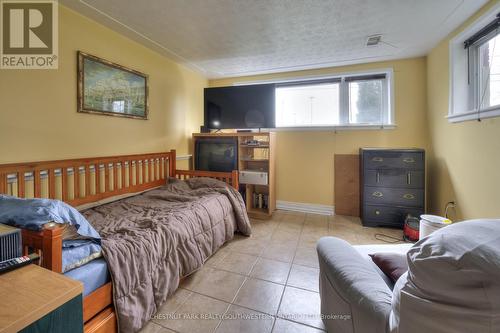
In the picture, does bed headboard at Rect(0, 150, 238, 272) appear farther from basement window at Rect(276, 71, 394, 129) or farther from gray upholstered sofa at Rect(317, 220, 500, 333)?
basement window at Rect(276, 71, 394, 129)

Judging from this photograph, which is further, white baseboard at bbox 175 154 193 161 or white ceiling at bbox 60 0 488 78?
white baseboard at bbox 175 154 193 161

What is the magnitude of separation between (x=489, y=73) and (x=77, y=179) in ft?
12.7

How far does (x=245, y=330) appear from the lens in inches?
52.1

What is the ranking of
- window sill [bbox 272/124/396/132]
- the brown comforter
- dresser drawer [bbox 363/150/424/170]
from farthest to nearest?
window sill [bbox 272/124/396/132]
dresser drawer [bbox 363/150/424/170]
the brown comforter

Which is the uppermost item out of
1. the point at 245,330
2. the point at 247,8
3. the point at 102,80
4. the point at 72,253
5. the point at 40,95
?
the point at 247,8

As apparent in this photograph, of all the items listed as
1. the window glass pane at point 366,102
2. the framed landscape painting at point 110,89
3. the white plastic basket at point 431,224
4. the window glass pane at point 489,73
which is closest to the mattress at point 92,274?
the framed landscape painting at point 110,89

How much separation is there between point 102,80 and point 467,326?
9.24 feet

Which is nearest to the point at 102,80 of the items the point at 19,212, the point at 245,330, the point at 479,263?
the point at 19,212

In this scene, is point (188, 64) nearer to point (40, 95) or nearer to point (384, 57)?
point (40, 95)

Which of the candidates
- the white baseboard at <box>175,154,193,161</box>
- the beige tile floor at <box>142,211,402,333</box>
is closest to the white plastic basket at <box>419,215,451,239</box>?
the beige tile floor at <box>142,211,402,333</box>

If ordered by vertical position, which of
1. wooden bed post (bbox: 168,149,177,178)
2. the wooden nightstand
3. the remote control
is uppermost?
wooden bed post (bbox: 168,149,177,178)

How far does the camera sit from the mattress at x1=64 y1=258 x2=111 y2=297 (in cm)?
111

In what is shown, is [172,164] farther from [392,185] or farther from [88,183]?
[392,185]

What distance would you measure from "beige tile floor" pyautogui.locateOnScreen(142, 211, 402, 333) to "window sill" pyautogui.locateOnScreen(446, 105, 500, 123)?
1401 mm
